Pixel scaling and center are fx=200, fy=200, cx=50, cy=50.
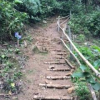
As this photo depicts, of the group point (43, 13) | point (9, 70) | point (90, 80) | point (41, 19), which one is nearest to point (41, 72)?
point (9, 70)

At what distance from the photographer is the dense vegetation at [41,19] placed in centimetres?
504

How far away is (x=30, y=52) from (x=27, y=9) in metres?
5.10

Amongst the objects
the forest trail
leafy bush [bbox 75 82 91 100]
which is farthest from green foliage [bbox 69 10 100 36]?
leafy bush [bbox 75 82 91 100]

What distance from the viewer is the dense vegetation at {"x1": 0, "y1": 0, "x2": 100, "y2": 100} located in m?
5.04

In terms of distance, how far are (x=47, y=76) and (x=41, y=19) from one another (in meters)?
9.37

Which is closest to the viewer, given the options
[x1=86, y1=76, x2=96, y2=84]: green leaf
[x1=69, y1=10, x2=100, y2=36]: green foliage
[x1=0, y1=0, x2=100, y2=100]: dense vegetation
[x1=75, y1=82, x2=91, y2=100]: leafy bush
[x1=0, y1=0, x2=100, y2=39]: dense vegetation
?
[x1=86, y1=76, x2=96, y2=84]: green leaf

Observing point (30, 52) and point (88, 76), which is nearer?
point (88, 76)

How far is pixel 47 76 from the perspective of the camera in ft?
19.8

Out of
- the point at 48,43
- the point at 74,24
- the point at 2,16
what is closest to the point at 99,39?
the point at 74,24

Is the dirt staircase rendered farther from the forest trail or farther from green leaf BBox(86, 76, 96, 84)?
green leaf BBox(86, 76, 96, 84)

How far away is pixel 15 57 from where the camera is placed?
6.66 m

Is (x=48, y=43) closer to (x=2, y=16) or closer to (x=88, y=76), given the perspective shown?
(x=2, y=16)

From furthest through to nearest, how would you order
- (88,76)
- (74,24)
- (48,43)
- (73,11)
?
1. (73,11)
2. (74,24)
3. (48,43)
4. (88,76)

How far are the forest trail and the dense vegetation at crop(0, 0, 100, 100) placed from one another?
34cm
